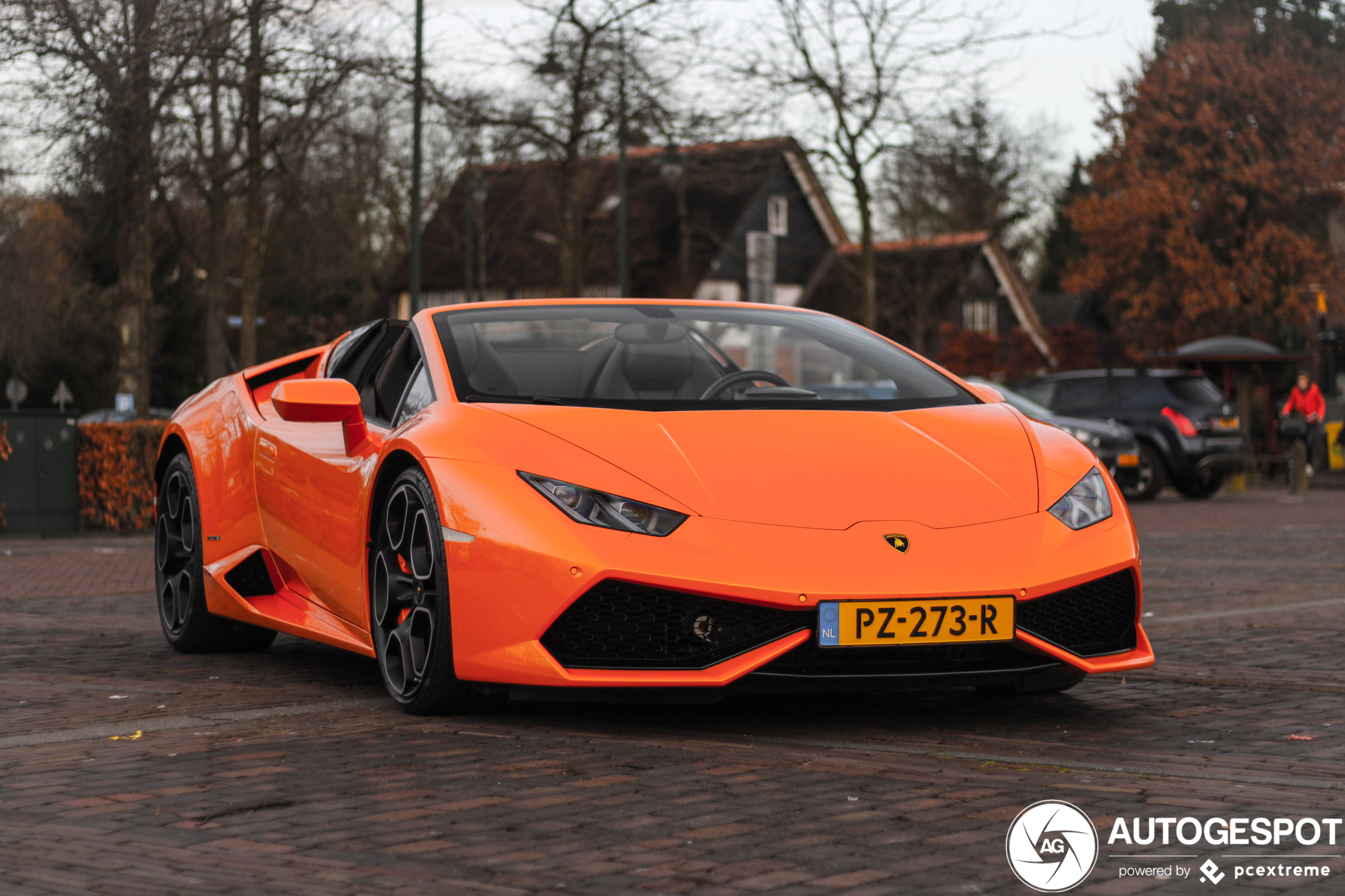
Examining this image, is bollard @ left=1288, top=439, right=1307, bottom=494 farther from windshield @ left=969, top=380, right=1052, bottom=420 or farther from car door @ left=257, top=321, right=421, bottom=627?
car door @ left=257, top=321, right=421, bottom=627

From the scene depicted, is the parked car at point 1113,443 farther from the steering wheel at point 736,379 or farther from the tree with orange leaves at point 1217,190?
the tree with orange leaves at point 1217,190

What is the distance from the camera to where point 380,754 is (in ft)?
15.1

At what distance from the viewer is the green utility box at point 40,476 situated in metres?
→ 16.5

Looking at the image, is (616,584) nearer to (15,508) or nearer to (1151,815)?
(1151,815)

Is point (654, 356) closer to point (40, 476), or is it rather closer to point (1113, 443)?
point (40, 476)

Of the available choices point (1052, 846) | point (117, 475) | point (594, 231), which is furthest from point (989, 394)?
point (594, 231)

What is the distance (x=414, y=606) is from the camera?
17.1ft

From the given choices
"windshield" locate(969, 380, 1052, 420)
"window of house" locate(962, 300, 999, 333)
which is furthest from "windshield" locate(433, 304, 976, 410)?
"window of house" locate(962, 300, 999, 333)

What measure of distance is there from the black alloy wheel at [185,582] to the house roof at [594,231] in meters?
34.9

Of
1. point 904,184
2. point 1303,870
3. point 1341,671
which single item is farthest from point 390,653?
point 904,184

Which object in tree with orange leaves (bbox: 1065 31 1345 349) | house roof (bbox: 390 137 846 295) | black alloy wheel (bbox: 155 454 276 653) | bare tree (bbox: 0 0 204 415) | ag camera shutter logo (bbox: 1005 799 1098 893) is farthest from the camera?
house roof (bbox: 390 137 846 295)

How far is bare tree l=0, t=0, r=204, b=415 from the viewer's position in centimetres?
1720

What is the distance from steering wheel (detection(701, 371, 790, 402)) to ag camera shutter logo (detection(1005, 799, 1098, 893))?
241cm

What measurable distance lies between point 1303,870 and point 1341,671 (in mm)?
3160
